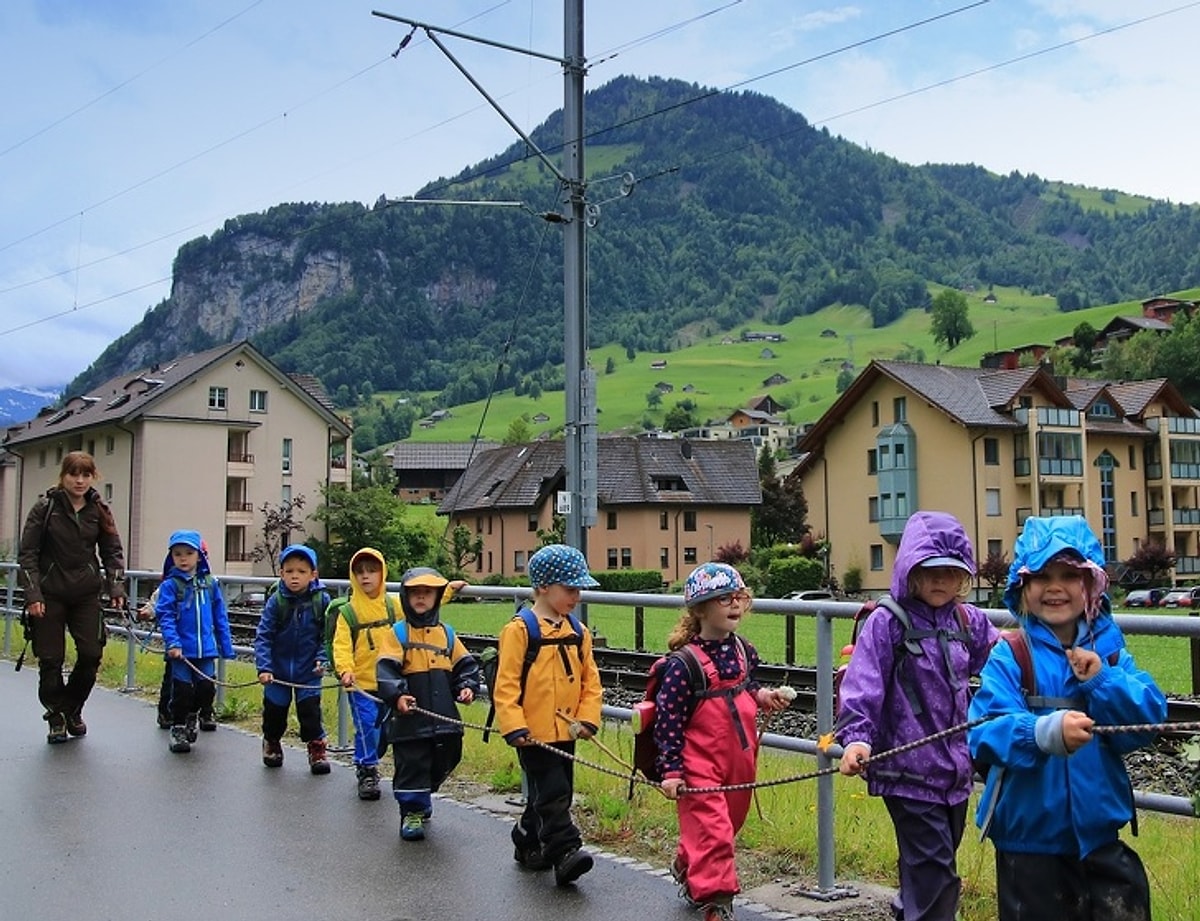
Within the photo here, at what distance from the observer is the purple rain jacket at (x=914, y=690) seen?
423cm

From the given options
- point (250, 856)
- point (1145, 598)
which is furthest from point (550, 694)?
point (1145, 598)

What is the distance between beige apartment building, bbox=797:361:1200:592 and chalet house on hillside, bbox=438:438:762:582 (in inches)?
446

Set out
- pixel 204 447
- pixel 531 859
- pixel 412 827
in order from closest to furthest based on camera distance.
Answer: pixel 531 859
pixel 412 827
pixel 204 447

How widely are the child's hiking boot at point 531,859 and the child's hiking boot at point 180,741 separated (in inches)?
155

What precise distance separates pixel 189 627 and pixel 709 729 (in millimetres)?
5933

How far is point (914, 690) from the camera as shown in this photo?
14.1ft

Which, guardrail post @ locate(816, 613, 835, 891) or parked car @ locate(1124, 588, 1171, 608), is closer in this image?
guardrail post @ locate(816, 613, 835, 891)

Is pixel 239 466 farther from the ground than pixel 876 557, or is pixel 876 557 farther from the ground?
pixel 239 466

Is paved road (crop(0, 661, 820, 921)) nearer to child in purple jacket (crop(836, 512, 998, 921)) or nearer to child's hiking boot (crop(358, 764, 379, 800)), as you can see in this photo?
child's hiking boot (crop(358, 764, 379, 800))

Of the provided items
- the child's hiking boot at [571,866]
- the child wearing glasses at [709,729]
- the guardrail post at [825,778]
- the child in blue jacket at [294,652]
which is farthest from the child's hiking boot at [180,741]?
the guardrail post at [825,778]

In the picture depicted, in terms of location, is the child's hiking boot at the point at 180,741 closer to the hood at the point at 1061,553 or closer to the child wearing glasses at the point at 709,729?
the child wearing glasses at the point at 709,729

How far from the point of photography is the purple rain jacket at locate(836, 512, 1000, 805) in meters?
4.23

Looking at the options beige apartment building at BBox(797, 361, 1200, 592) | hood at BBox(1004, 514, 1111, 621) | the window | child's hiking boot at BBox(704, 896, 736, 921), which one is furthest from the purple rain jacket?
the window

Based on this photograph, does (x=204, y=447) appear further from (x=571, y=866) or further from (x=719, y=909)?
(x=719, y=909)
